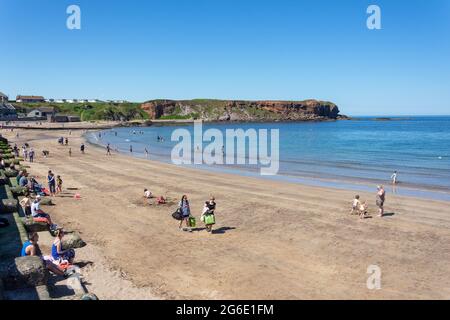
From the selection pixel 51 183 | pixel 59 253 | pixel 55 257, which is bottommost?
pixel 55 257

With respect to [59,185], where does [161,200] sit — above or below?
below

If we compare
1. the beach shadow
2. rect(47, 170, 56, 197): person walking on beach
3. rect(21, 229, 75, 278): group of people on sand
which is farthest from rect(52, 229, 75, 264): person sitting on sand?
rect(47, 170, 56, 197): person walking on beach

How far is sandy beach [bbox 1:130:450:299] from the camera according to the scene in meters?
10.3

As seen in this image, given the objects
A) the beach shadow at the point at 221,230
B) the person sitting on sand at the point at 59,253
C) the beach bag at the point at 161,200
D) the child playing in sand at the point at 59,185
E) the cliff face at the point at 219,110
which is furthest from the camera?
the cliff face at the point at 219,110

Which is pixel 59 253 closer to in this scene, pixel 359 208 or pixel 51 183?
pixel 51 183

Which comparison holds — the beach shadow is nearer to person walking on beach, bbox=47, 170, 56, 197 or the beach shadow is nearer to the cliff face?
person walking on beach, bbox=47, 170, 56, 197

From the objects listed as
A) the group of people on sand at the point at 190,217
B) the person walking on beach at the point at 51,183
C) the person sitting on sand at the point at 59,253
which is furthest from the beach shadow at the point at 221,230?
the person walking on beach at the point at 51,183

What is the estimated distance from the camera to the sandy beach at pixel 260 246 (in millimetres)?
10305

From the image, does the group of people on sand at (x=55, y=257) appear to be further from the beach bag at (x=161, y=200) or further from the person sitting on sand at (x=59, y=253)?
the beach bag at (x=161, y=200)

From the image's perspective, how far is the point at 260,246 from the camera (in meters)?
13.7

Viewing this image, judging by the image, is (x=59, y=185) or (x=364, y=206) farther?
(x=59, y=185)

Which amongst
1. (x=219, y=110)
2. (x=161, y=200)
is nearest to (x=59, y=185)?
(x=161, y=200)

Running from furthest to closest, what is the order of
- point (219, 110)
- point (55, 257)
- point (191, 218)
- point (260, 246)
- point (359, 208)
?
point (219, 110), point (359, 208), point (191, 218), point (260, 246), point (55, 257)

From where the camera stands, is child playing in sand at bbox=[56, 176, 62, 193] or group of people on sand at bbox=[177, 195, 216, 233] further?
child playing in sand at bbox=[56, 176, 62, 193]
